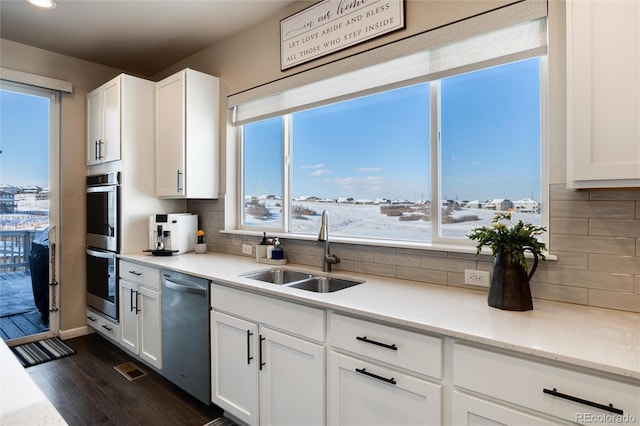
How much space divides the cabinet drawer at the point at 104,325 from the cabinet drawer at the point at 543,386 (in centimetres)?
297

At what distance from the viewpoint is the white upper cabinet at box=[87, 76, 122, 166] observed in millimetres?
3197

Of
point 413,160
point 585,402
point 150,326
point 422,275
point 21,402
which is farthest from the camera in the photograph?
point 150,326

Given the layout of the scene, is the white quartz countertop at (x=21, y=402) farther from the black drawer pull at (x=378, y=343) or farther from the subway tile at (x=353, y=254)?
the subway tile at (x=353, y=254)

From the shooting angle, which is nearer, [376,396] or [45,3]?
[376,396]

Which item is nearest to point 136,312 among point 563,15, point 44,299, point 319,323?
point 44,299

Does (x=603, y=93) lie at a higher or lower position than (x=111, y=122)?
lower

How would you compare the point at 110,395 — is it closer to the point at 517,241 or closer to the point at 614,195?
the point at 517,241

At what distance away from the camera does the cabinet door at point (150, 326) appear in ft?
8.69

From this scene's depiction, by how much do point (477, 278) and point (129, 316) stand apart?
2.68 metres

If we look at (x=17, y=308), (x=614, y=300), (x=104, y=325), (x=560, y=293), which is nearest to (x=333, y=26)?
(x=560, y=293)

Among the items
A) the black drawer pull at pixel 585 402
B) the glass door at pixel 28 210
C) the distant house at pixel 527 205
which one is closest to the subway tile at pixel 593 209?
the distant house at pixel 527 205

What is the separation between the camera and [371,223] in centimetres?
244

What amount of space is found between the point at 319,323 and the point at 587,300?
46.2 inches

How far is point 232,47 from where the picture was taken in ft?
10.4
